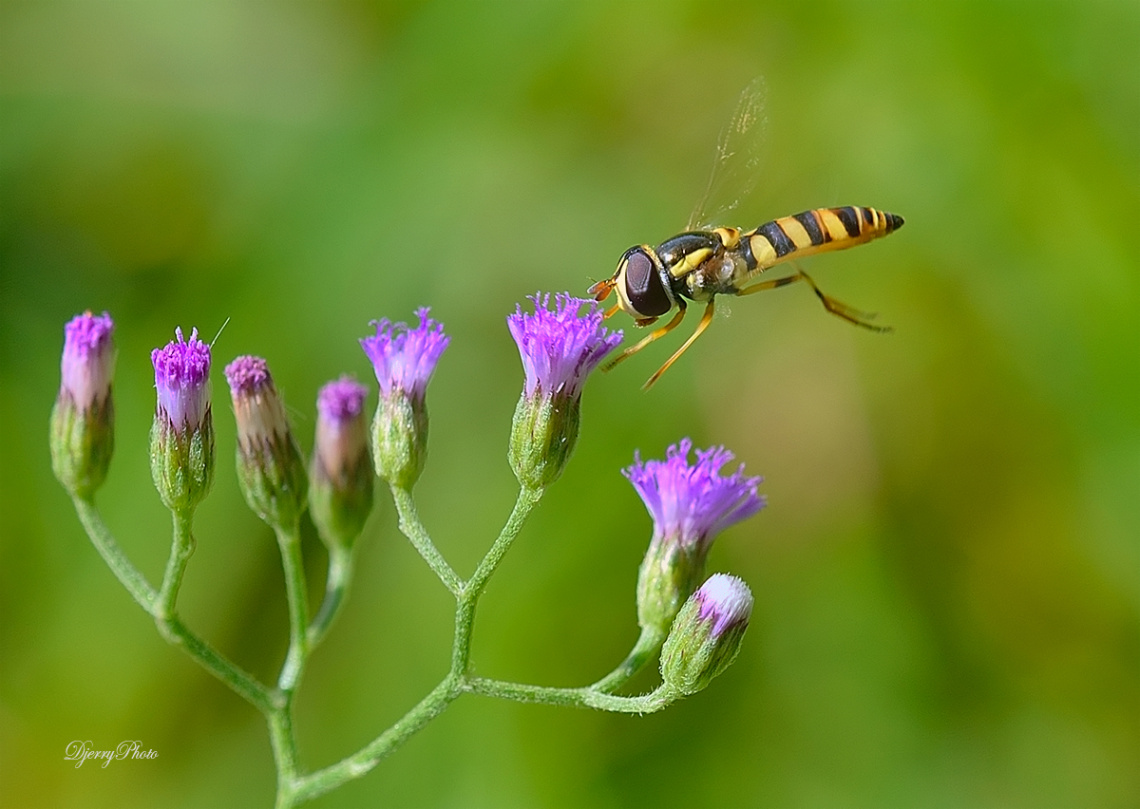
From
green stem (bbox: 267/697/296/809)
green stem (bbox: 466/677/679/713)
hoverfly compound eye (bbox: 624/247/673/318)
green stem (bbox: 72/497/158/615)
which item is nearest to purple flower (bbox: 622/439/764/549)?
hoverfly compound eye (bbox: 624/247/673/318)

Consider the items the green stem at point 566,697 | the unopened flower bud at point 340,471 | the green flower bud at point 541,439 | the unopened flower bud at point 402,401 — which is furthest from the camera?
the unopened flower bud at point 340,471

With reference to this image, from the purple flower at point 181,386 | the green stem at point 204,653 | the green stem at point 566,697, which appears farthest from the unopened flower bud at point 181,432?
the green stem at point 566,697

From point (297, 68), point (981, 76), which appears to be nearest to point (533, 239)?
point (297, 68)

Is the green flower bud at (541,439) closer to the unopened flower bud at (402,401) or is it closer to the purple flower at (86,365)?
the unopened flower bud at (402,401)

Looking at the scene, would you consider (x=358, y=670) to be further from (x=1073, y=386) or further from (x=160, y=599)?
(x=1073, y=386)

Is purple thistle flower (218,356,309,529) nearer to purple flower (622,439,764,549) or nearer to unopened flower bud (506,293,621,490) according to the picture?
unopened flower bud (506,293,621,490)

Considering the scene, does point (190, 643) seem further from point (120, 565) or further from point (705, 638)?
point (705, 638)
